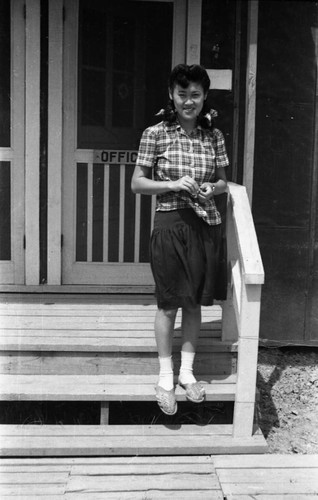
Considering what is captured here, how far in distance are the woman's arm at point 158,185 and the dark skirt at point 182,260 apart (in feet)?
0.61

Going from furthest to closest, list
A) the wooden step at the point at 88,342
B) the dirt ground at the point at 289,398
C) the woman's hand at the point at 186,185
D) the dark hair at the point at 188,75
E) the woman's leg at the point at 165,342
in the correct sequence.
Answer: the dirt ground at the point at 289,398
the wooden step at the point at 88,342
the woman's leg at the point at 165,342
the dark hair at the point at 188,75
the woman's hand at the point at 186,185

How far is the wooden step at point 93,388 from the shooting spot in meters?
3.60

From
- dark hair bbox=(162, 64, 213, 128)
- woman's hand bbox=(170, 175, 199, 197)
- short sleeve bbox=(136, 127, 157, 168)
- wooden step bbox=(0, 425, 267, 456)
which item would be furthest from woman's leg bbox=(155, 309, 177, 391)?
dark hair bbox=(162, 64, 213, 128)

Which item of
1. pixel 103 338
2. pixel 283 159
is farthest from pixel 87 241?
pixel 283 159

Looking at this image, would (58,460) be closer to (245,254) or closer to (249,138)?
(245,254)

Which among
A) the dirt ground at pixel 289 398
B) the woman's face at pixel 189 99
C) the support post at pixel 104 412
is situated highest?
the woman's face at pixel 189 99

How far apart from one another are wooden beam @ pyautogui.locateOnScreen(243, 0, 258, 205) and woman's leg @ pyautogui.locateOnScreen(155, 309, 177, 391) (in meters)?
1.32

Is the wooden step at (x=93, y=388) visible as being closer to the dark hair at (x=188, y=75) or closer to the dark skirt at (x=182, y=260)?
the dark skirt at (x=182, y=260)

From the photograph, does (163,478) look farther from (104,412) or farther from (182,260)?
(182,260)

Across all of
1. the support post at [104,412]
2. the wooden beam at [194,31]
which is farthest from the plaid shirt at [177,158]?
the wooden beam at [194,31]

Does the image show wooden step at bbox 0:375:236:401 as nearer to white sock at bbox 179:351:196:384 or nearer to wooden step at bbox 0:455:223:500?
white sock at bbox 179:351:196:384

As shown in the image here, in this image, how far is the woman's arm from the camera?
10.8ft

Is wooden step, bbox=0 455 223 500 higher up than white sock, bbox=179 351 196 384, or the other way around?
white sock, bbox=179 351 196 384

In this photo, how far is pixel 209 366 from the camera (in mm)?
3898
